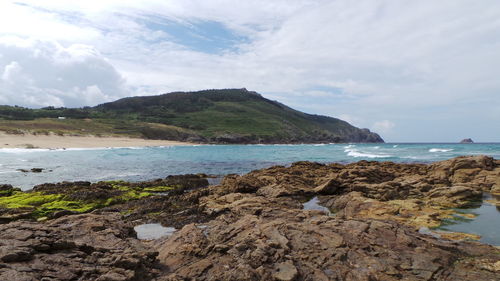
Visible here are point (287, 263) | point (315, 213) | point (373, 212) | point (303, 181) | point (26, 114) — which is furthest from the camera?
point (26, 114)

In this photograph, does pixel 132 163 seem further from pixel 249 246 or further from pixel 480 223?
pixel 480 223

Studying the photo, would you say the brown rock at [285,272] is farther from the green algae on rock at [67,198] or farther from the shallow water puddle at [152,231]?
the green algae on rock at [67,198]

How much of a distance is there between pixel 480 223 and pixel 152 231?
16.6m

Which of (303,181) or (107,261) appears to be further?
(303,181)

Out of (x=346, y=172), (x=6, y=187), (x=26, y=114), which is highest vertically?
(x=26, y=114)

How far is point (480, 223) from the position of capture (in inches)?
604

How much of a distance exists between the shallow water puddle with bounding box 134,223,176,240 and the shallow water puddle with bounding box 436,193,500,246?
13155 millimetres

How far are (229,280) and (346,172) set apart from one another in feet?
66.0

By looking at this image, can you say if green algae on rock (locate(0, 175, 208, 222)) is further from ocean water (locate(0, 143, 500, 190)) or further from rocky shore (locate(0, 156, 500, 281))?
ocean water (locate(0, 143, 500, 190))

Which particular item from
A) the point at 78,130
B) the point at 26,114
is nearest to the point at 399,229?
the point at 78,130

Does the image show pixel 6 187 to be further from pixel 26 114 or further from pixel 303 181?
pixel 26 114

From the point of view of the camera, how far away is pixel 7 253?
7535 millimetres

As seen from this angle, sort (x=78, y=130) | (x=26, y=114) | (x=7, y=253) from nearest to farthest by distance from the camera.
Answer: (x=7, y=253), (x=78, y=130), (x=26, y=114)

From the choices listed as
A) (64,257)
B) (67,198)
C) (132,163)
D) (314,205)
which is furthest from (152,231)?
(132,163)
